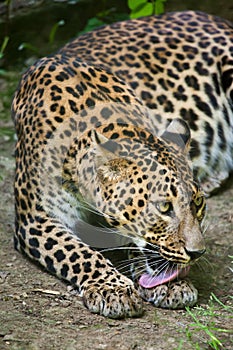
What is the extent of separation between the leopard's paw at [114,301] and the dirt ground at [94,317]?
63 mm

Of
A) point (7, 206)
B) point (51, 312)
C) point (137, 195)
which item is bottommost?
point (7, 206)

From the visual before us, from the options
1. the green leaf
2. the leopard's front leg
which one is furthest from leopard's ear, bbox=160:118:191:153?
the green leaf

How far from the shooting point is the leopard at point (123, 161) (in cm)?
652

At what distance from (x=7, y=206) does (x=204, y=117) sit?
2375mm

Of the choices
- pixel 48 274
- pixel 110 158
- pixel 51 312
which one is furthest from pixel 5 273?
pixel 110 158

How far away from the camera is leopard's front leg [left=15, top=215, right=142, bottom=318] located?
6.47 m

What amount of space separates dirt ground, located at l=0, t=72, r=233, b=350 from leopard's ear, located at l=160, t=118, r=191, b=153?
122 centimetres

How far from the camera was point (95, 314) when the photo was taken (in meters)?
6.52

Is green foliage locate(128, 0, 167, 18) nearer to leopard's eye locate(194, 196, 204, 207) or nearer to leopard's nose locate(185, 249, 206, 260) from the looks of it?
leopard's eye locate(194, 196, 204, 207)

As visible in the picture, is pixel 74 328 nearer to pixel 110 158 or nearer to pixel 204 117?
pixel 110 158

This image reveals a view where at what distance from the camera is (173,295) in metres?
6.70

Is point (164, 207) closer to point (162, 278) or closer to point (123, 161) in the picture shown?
point (123, 161)

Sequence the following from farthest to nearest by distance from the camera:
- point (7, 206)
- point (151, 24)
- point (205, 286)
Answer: point (151, 24) → point (7, 206) → point (205, 286)

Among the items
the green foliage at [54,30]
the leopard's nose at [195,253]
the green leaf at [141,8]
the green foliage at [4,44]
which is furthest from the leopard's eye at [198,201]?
the green foliage at [54,30]
